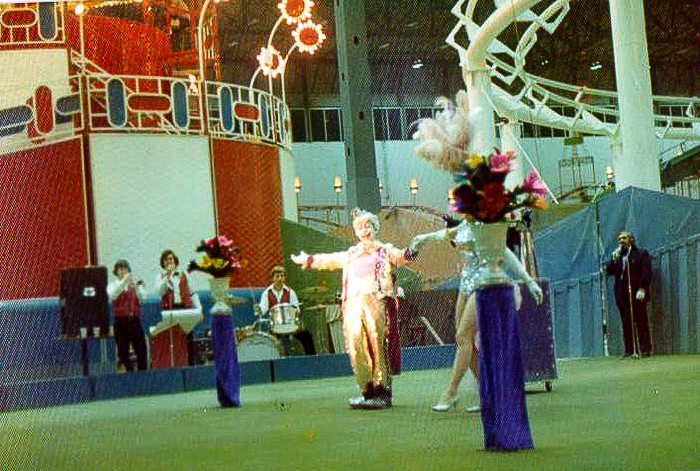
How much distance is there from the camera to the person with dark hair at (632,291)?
586 inches

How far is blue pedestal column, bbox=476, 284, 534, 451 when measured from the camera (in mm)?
5707

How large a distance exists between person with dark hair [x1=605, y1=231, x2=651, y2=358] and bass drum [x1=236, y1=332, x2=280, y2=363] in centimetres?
396

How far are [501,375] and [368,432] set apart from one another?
1918mm

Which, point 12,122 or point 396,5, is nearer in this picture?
point 12,122

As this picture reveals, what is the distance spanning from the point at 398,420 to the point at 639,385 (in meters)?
2.49

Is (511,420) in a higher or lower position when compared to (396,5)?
lower

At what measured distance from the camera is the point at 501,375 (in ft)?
18.8

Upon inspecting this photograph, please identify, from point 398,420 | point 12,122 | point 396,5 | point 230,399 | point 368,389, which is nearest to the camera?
point 398,420

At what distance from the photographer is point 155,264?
52.3 ft

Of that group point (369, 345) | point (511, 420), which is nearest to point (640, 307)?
point (369, 345)

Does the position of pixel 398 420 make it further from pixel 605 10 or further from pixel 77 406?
pixel 605 10

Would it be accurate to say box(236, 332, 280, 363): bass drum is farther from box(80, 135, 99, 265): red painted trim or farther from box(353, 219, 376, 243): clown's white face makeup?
box(353, 219, 376, 243): clown's white face makeup

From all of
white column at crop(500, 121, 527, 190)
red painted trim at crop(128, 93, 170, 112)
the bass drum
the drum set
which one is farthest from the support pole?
white column at crop(500, 121, 527, 190)

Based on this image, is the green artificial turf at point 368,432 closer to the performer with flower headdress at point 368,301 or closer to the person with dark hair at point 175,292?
the performer with flower headdress at point 368,301
